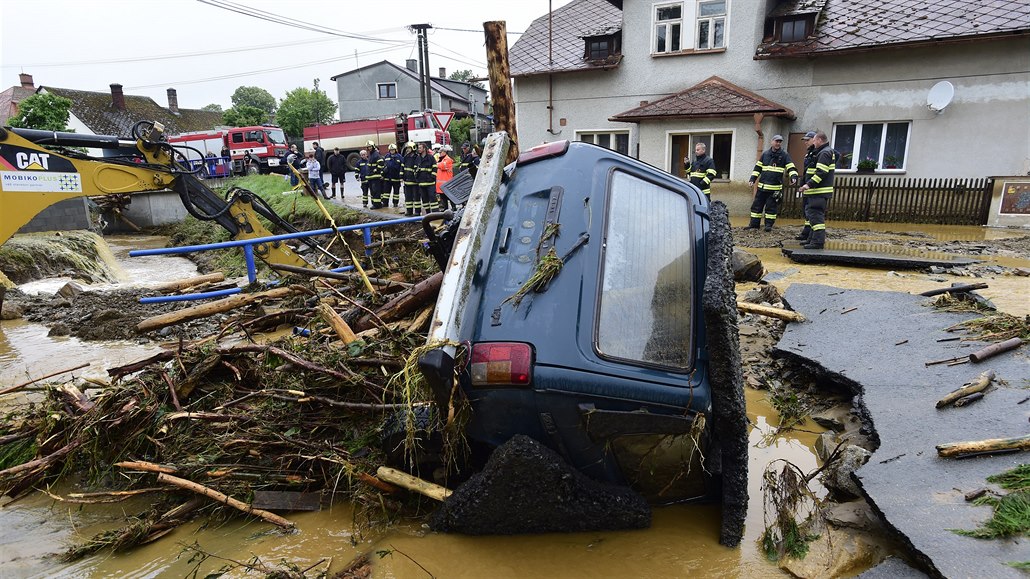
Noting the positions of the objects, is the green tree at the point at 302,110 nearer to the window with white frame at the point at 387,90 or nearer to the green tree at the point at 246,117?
the green tree at the point at 246,117

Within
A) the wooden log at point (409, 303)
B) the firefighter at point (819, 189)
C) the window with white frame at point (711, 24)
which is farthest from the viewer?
the window with white frame at point (711, 24)

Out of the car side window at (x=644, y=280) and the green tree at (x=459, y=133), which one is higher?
the green tree at (x=459, y=133)

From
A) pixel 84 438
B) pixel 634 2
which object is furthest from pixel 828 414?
pixel 634 2

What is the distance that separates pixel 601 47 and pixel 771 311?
47.0 ft

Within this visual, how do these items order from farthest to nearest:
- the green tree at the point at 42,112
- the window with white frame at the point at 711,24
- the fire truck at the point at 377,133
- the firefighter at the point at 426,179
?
1. the fire truck at the point at 377,133
2. the green tree at the point at 42,112
3. the window with white frame at the point at 711,24
4. the firefighter at the point at 426,179

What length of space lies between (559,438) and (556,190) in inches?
48.5

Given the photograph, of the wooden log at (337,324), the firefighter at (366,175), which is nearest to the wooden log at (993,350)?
the wooden log at (337,324)

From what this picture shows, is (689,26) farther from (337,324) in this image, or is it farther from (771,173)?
(337,324)

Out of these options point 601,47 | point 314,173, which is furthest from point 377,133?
point 601,47

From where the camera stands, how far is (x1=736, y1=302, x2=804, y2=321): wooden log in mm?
5176

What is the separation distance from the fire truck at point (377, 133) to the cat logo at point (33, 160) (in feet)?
62.1

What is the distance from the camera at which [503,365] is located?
2.25 meters

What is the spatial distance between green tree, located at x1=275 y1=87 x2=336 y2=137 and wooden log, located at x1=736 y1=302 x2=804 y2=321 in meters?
44.1

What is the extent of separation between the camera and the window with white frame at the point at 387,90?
46719 millimetres
